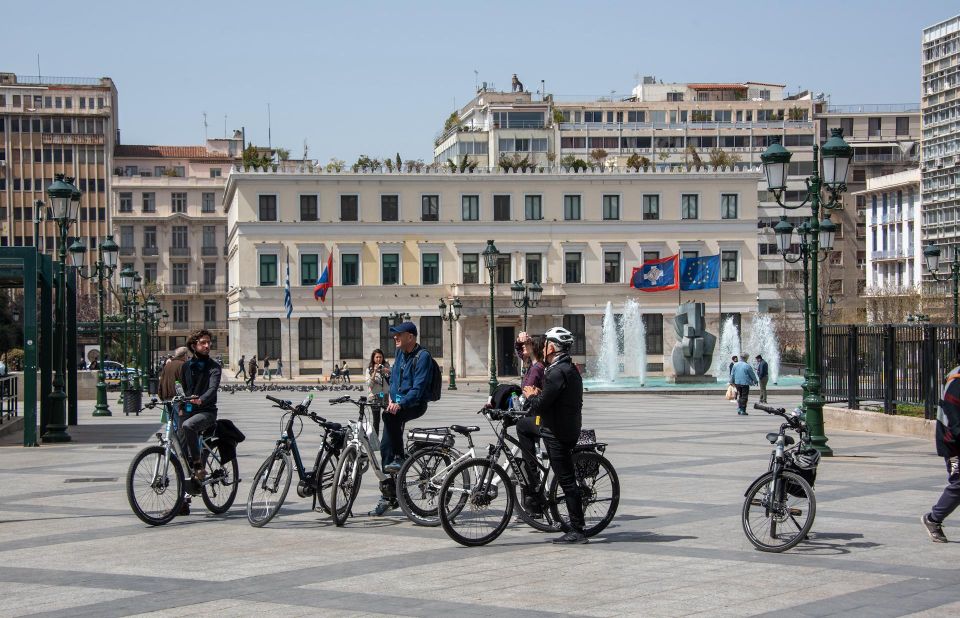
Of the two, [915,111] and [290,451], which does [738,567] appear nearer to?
[290,451]

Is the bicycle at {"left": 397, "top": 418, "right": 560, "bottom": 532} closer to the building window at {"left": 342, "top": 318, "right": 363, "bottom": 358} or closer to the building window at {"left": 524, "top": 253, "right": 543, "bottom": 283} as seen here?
the building window at {"left": 342, "top": 318, "right": 363, "bottom": 358}

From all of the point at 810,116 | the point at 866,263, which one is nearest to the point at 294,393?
the point at 866,263

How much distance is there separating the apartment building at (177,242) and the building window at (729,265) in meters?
42.6

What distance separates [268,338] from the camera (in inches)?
2670

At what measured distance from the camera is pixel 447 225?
69500 mm

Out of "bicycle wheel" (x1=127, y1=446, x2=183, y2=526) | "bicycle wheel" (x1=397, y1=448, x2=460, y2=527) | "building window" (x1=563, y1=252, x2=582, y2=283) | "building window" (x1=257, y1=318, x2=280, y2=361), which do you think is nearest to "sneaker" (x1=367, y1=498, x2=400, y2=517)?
"bicycle wheel" (x1=397, y1=448, x2=460, y2=527)

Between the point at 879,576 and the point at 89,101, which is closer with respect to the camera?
the point at 879,576

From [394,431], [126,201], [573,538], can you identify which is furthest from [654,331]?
[573,538]

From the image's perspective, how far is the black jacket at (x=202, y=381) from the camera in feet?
42.8

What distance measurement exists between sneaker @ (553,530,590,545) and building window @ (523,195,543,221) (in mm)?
59429

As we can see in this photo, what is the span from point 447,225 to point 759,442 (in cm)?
4836

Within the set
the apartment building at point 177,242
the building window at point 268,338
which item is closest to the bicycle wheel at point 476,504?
the building window at point 268,338

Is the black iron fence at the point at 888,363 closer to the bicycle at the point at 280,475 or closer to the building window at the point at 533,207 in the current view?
the bicycle at the point at 280,475

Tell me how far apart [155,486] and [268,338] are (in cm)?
5568
